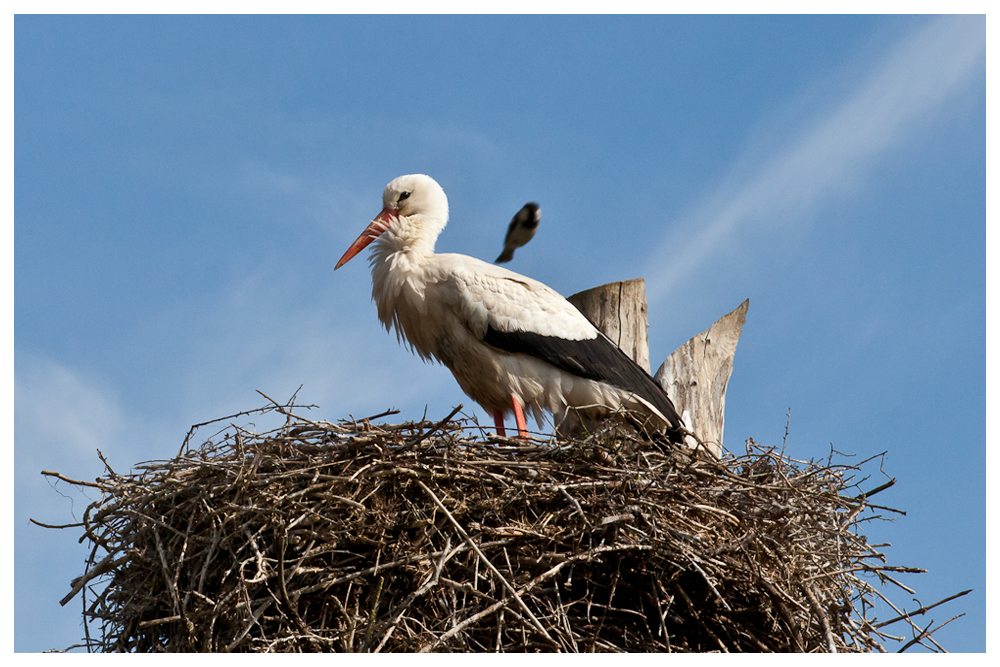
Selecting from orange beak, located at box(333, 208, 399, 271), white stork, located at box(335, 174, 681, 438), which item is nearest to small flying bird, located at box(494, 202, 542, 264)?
white stork, located at box(335, 174, 681, 438)

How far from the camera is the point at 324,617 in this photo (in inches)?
138

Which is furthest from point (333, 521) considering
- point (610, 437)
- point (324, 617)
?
point (610, 437)

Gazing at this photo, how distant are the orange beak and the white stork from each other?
0.27m

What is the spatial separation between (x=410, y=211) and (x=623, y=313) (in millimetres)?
1287

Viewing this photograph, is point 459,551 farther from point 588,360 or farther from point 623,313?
point 623,313

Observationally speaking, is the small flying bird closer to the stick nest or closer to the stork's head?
the stork's head

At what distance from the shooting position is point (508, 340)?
479 centimetres

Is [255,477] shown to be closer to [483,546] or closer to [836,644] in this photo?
[483,546]

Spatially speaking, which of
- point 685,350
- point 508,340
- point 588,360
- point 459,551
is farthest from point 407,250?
point 459,551

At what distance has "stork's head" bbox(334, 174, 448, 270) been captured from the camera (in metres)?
5.35

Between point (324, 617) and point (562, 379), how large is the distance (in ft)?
5.92

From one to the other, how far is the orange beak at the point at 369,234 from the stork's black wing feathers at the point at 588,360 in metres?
0.99

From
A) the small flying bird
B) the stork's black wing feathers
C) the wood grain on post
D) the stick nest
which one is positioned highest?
the small flying bird

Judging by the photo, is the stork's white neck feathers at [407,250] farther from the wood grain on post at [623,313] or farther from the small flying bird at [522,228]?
the wood grain on post at [623,313]
